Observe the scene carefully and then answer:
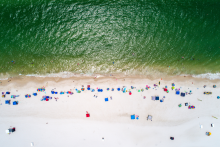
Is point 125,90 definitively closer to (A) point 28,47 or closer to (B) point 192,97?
(B) point 192,97

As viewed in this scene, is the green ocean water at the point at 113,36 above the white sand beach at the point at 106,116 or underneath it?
above

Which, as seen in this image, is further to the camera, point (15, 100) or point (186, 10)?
point (186, 10)

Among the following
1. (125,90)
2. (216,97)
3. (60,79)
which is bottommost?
(216,97)

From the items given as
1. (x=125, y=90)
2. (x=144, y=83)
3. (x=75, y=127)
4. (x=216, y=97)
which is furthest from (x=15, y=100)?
(x=216, y=97)

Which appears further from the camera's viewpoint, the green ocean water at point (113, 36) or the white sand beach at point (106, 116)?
the green ocean water at point (113, 36)

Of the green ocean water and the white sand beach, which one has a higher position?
the green ocean water

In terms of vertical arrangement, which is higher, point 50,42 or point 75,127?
point 50,42
